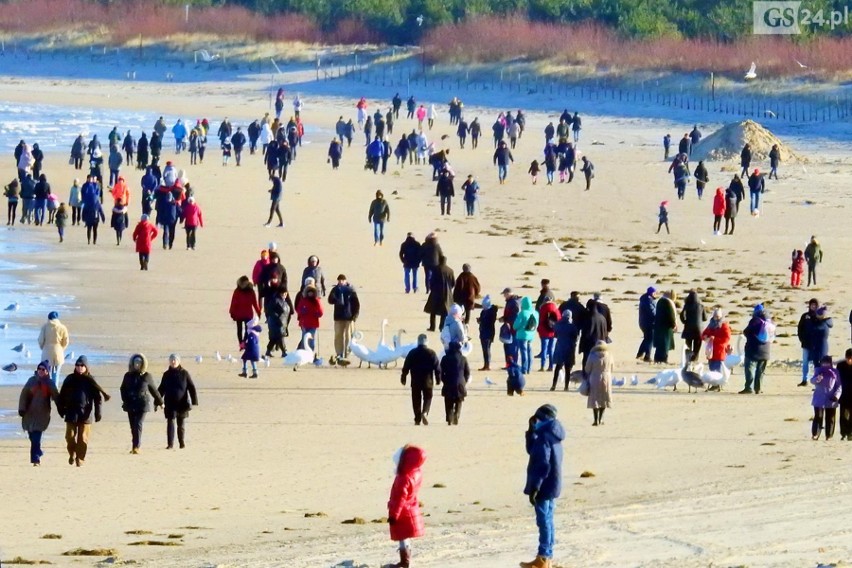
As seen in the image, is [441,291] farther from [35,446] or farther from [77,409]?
[35,446]

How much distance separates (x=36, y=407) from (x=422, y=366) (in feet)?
11.6

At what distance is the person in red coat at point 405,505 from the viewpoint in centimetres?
1174

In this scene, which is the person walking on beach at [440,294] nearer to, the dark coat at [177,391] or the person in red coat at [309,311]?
the person in red coat at [309,311]

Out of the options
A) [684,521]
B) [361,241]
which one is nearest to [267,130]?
[361,241]

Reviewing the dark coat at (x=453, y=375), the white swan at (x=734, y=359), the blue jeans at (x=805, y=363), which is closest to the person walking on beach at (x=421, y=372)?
the dark coat at (x=453, y=375)

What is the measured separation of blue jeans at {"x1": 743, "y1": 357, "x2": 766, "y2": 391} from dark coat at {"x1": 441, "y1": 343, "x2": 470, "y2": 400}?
11.5 ft

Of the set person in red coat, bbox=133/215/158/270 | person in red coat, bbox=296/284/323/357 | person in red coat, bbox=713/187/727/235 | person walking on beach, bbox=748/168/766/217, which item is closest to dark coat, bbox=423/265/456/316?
person in red coat, bbox=296/284/323/357

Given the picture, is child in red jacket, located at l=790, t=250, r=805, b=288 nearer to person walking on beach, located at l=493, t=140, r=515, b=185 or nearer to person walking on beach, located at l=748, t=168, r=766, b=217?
person walking on beach, located at l=748, t=168, r=766, b=217

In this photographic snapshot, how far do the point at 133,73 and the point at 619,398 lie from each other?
240 feet

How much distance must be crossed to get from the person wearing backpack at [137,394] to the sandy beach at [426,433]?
0.31 m

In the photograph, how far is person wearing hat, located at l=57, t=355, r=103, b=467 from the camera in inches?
627

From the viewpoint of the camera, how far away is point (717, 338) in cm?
1972

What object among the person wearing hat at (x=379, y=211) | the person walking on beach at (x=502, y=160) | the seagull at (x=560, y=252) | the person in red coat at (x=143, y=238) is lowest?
the seagull at (x=560, y=252)

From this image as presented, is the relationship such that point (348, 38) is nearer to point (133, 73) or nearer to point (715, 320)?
point (133, 73)
